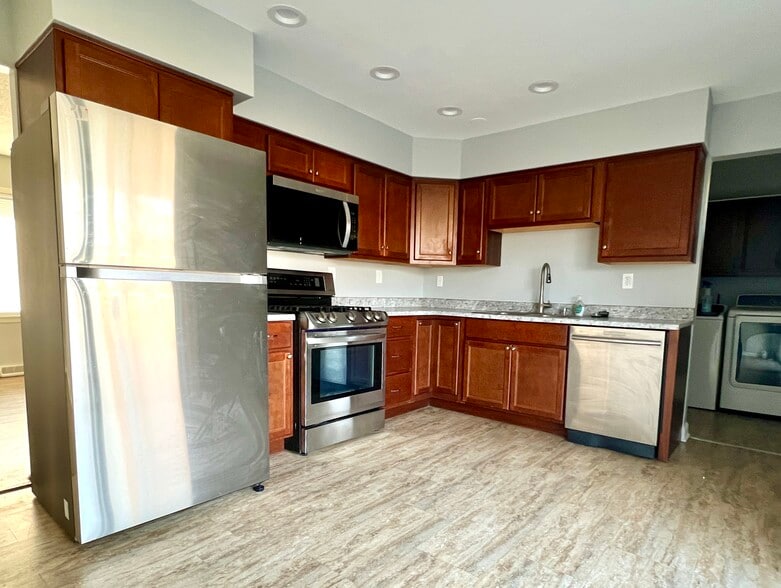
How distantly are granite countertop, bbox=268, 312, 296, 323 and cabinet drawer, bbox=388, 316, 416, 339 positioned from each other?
955 millimetres

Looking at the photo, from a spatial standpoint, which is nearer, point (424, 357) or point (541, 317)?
point (541, 317)

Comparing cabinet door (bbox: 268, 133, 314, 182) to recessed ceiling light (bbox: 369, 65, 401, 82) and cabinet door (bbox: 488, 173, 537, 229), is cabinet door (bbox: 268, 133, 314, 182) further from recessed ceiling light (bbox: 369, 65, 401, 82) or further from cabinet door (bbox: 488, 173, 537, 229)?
cabinet door (bbox: 488, 173, 537, 229)

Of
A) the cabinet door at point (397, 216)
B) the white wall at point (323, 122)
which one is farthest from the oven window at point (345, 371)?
the white wall at point (323, 122)

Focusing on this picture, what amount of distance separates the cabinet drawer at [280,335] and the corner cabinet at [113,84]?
3.59ft

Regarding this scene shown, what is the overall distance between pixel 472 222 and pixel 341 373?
1.91 metres

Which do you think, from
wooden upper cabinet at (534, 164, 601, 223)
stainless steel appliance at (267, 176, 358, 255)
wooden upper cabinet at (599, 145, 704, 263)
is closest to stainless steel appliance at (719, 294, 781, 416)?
wooden upper cabinet at (599, 145, 704, 263)

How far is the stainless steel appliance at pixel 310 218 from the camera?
9.09 feet

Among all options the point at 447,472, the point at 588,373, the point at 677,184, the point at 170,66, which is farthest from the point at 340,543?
the point at 677,184

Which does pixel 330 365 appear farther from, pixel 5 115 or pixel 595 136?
pixel 5 115

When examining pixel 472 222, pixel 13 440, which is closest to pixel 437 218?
pixel 472 222

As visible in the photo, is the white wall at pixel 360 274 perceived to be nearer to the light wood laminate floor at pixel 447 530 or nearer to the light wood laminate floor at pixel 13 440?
the light wood laminate floor at pixel 447 530

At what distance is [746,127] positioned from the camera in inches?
116

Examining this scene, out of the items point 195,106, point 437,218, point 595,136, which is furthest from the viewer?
point 437,218

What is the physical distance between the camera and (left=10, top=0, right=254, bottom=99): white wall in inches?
67.8
